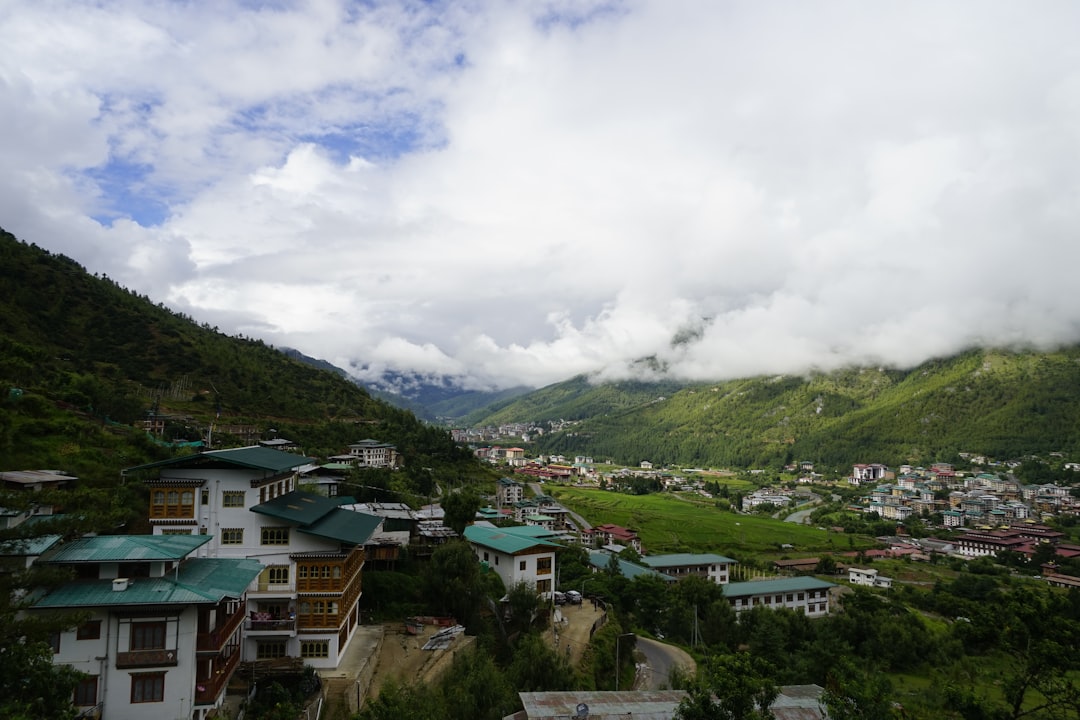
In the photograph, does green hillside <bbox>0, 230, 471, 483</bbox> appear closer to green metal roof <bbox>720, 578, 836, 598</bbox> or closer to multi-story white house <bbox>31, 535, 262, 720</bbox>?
multi-story white house <bbox>31, 535, 262, 720</bbox>

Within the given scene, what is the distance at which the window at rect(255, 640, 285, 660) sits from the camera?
2072 cm

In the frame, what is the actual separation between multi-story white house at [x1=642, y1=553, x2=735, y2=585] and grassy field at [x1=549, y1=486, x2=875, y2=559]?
1027 centimetres

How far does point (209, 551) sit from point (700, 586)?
1309 inches

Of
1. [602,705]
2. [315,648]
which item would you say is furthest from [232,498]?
[602,705]

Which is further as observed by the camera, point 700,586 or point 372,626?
point 700,586

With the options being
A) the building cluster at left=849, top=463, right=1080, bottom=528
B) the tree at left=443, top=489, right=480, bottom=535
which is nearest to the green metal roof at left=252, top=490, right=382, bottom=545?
the tree at left=443, top=489, right=480, bottom=535

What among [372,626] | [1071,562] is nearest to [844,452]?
[1071,562]

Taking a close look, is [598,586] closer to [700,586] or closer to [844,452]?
[700,586]

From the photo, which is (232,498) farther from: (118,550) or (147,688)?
(147,688)

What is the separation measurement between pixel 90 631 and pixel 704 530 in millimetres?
79357

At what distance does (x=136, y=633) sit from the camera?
15.9 metres

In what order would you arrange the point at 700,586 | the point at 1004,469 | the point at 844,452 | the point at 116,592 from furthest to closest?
the point at 844,452
the point at 1004,469
the point at 700,586
the point at 116,592

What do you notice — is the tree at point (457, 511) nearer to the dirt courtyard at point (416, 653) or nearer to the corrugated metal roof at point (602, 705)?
the dirt courtyard at point (416, 653)

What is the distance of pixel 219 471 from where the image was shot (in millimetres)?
21406
